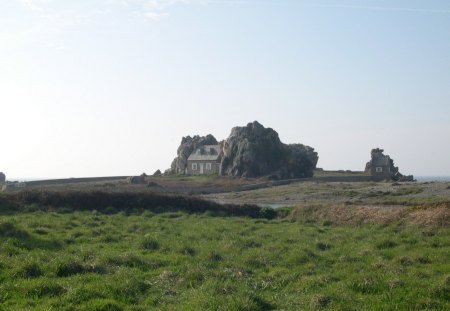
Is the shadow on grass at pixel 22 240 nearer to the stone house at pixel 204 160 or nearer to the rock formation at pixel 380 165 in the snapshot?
the stone house at pixel 204 160

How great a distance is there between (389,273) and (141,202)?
31489 millimetres

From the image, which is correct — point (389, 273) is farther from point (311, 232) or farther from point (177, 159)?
point (177, 159)

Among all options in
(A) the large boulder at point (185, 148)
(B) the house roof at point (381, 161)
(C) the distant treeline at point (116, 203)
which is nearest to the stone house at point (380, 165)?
(B) the house roof at point (381, 161)

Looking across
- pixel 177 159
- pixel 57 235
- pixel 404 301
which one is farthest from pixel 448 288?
pixel 177 159

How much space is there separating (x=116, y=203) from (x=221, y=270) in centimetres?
2848

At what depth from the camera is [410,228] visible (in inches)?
1129

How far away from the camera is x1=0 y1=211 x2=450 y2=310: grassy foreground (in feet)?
42.5

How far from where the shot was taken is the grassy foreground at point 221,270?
13.0 meters

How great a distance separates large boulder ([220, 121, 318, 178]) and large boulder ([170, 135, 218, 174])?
59.9 ft

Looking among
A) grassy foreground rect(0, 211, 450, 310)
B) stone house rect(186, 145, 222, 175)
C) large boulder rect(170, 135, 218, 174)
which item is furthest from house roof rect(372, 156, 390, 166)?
grassy foreground rect(0, 211, 450, 310)

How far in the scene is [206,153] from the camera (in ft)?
459

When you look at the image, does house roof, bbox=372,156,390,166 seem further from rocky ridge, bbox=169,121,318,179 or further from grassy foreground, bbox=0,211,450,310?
grassy foreground, bbox=0,211,450,310

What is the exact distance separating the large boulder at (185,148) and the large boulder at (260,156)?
18.3 metres

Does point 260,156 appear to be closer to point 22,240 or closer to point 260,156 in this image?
point 260,156
